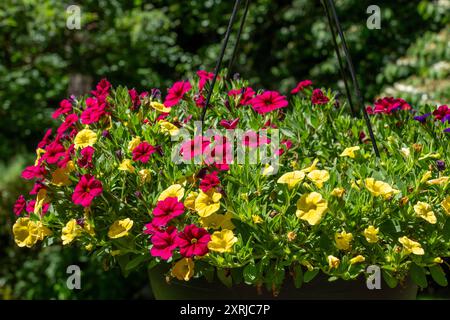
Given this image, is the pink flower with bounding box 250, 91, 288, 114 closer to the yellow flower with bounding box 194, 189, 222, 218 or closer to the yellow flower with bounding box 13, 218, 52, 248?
the yellow flower with bounding box 194, 189, 222, 218

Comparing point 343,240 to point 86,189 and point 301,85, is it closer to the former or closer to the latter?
point 86,189

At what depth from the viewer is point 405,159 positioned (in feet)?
5.91

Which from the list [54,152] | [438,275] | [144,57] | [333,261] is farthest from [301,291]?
[144,57]

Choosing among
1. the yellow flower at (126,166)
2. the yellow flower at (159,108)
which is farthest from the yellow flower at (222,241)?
the yellow flower at (159,108)

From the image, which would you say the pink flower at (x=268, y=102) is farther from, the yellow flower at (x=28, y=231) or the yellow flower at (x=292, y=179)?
the yellow flower at (x=28, y=231)

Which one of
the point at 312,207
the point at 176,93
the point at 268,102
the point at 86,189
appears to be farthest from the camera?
the point at 176,93

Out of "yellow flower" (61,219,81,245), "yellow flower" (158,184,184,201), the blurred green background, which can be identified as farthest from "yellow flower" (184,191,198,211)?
the blurred green background

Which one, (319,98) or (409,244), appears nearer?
(409,244)

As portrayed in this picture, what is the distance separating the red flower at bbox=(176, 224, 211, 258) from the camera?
151 cm

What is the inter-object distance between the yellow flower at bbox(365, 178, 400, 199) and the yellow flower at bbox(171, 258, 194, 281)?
512 millimetres

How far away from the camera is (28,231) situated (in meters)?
1.84

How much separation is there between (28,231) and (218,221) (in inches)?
25.1

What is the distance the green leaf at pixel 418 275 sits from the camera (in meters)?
1.68
